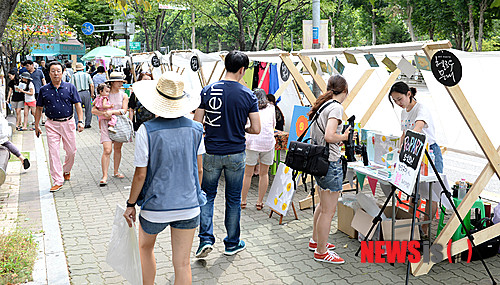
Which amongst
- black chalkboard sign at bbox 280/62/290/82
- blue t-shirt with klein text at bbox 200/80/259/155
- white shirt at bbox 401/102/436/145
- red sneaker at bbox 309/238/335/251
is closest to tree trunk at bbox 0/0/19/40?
blue t-shirt with klein text at bbox 200/80/259/155

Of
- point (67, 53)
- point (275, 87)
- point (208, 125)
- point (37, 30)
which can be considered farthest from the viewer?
point (67, 53)

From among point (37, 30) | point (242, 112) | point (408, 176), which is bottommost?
point (408, 176)

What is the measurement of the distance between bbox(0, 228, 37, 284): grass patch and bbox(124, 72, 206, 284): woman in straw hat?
1.64 m

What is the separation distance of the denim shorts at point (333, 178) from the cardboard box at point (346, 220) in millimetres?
1014

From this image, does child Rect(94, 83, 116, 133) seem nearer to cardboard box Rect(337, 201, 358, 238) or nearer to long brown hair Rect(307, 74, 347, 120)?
cardboard box Rect(337, 201, 358, 238)

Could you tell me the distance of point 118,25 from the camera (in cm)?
2328

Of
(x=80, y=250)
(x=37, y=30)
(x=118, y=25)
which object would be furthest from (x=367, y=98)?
(x=118, y=25)

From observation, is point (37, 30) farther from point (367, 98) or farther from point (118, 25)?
point (367, 98)

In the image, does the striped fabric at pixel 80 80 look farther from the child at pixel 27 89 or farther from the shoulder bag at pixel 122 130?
the shoulder bag at pixel 122 130

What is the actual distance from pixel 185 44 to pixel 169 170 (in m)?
80.0

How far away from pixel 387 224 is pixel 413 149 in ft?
3.46

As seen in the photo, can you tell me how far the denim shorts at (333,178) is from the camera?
15.9 ft

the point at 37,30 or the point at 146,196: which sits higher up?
the point at 37,30

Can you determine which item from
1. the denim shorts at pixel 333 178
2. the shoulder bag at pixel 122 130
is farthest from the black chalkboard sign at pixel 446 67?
the shoulder bag at pixel 122 130
